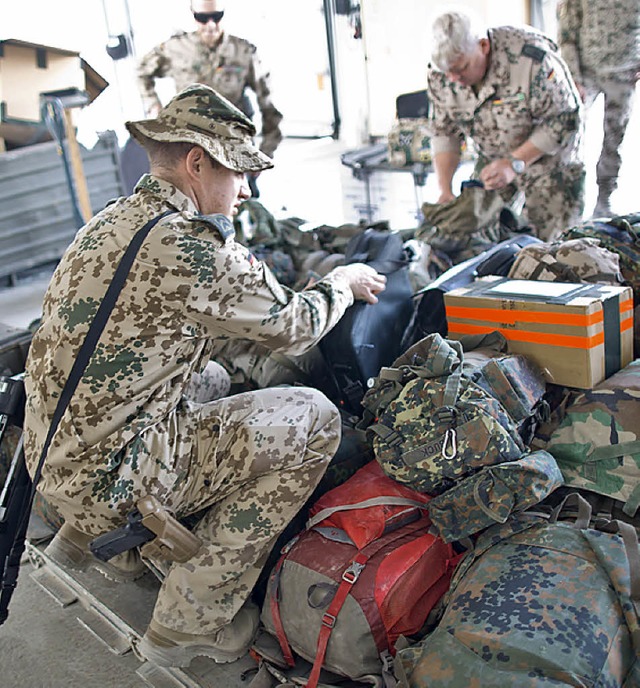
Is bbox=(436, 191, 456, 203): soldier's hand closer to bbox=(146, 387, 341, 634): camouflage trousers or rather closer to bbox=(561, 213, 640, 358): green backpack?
bbox=(561, 213, 640, 358): green backpack

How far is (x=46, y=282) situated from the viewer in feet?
20.2

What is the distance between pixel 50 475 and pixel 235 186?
0.94 metres

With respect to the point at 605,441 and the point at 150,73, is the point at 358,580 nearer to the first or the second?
the point at 605,441

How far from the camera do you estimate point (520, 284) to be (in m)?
2.26

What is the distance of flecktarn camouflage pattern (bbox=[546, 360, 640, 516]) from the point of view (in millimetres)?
1822

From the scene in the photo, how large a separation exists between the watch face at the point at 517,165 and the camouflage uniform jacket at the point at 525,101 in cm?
13

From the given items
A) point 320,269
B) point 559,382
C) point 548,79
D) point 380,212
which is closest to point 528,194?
point 548,79

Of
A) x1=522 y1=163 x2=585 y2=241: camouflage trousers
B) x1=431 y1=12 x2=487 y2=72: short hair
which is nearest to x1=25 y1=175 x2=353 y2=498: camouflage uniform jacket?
x1=431 y1=12 x2=487 y2=72: short hair

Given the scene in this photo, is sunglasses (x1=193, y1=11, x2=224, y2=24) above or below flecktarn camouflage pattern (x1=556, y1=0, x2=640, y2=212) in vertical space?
above

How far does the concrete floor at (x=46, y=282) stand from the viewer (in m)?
2.03

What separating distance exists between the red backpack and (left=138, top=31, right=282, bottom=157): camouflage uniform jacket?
3766 millimetres

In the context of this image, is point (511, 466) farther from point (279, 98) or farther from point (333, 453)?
point (279, 98)

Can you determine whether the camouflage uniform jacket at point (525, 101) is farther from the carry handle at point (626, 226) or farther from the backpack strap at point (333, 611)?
the backpack strap at point (333, 611)

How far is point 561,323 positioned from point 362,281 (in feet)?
2.02
